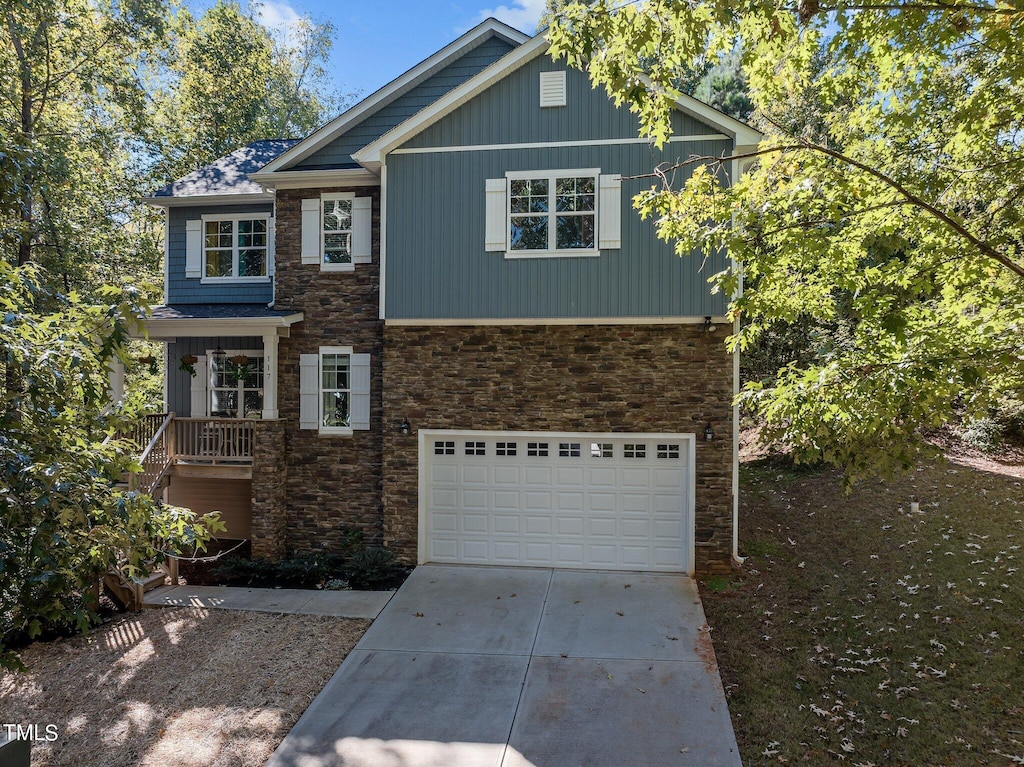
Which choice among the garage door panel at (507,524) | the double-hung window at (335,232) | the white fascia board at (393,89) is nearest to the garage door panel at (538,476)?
the garage door panel at (507,524)

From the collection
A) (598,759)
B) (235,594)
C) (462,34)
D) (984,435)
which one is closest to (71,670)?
(235,594)

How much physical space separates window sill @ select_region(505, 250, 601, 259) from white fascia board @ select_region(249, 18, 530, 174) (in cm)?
416

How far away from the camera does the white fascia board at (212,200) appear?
1262 centimetres

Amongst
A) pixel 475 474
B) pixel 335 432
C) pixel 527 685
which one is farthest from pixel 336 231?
pixel 527 685

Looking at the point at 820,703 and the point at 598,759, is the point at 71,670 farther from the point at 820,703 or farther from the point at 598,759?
the point at 820,703

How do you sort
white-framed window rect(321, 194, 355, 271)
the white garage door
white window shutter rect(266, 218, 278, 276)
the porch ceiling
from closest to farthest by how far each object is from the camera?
the white garage door < the porch ceiling < white-framed window rect(321, 194, 355, 271) < white window shutter rect(266, 218, 278, 276)

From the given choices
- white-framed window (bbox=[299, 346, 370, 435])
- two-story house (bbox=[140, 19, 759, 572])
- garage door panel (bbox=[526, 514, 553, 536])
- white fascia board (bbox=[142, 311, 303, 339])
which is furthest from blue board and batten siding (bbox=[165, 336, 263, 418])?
garage door panel (bbox=[526, 514, 553, 536])

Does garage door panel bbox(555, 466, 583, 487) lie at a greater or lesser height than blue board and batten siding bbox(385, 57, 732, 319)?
lesser

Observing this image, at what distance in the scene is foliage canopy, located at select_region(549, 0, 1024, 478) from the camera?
5.88 meters

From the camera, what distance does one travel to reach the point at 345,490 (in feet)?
38.0

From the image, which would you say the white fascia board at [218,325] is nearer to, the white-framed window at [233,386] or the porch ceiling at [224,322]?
the porch ceiling at [224,322]

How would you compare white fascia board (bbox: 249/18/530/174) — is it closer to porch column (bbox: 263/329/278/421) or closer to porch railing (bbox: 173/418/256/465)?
porch column (bbox: 263/329/278/421)

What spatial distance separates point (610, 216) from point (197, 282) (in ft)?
27.8

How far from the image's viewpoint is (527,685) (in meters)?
7.20
